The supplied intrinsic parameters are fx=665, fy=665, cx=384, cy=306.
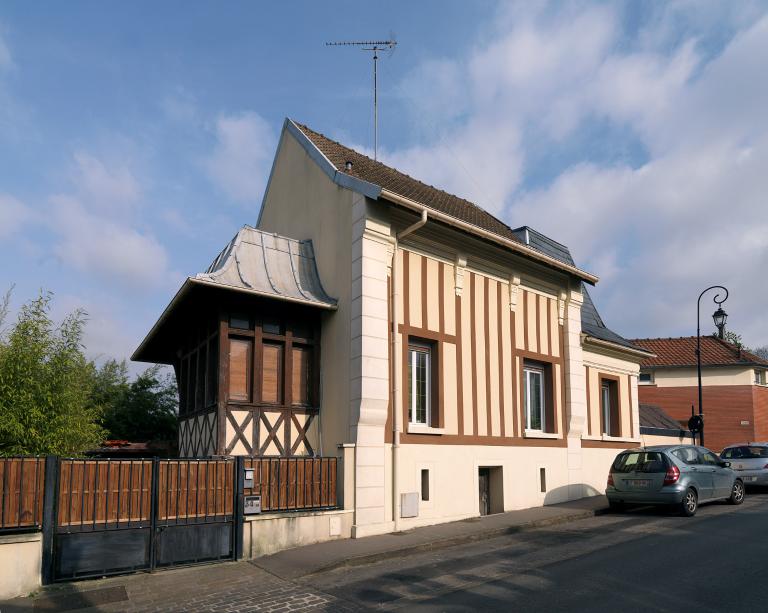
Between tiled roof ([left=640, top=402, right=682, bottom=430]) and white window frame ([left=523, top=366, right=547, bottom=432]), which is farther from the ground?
white window frame ([left=523, top=366, right=547, bottom=432])

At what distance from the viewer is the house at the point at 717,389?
123 ft

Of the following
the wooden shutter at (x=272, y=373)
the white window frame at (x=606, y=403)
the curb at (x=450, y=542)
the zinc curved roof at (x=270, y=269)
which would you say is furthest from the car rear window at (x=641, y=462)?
the wooden shutter at (x=272, y=373)

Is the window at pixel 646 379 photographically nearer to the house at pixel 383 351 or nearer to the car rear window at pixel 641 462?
the house at pixel 383 351

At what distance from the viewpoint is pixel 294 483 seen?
36.1 ft

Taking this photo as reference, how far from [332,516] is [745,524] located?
753 cm

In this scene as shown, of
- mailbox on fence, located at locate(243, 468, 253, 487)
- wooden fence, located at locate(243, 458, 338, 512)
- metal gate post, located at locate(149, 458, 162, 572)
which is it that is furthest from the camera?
wooden fence, located at locate(243, 458, 338, 512)

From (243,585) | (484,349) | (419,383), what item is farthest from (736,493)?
(243,585)

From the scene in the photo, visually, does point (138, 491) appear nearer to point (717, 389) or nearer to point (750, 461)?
point (750, 461)

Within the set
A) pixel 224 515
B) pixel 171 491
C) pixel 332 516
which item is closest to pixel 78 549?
pixel 171 491

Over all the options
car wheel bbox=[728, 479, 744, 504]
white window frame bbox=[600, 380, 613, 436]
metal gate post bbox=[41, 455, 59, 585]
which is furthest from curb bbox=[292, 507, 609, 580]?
white window frame bbox=[600, 380, 613, 436]

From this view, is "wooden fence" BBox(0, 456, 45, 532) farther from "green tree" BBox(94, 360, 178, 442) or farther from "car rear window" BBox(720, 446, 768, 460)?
"car rear window" BBox(720, 446, 768, 460)

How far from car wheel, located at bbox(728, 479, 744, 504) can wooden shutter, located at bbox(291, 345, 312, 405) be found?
398 inches

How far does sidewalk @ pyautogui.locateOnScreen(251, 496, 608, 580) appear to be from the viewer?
942 centimetres

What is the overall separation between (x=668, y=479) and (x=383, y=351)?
636cm
